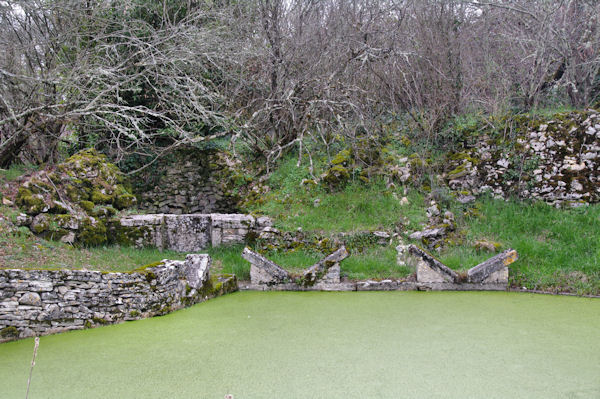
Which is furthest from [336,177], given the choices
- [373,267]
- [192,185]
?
[192,185]

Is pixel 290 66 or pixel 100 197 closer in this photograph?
pixel 100 197

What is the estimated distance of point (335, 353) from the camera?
3723 millimetres

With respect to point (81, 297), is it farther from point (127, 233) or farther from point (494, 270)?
point (494, 270)

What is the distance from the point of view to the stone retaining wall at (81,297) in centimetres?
413

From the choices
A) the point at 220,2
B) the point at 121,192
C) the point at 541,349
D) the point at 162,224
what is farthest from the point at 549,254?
the point at 220,2

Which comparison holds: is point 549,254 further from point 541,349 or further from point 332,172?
point 332,172

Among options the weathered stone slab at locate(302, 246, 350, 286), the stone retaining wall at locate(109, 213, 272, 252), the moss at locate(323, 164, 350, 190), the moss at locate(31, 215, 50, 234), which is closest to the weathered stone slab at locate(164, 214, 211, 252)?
the stone retaining wall at locate(109, 213, 272, 252)

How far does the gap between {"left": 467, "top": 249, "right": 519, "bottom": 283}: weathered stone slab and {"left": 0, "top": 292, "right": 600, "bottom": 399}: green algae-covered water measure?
1.77ft

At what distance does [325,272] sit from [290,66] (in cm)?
569

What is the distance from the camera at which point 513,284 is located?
232 inches

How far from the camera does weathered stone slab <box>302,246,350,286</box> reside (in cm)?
618

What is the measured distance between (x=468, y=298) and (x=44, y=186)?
706 centimetres

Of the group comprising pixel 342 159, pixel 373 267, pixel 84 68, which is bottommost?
pixel 373 267

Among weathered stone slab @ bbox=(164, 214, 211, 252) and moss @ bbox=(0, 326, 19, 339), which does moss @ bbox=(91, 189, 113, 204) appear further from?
moss @ bbox=(0, 326, 19, 339)
